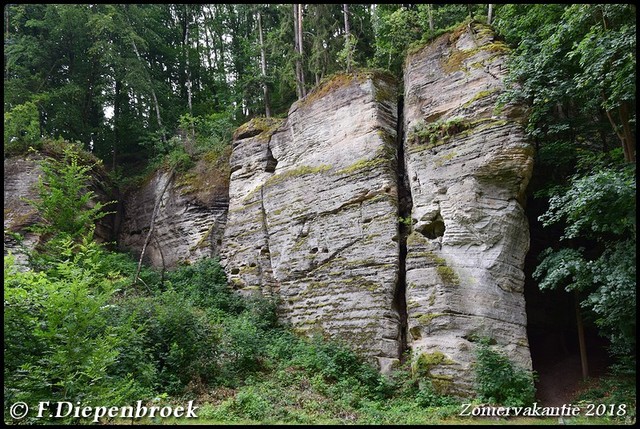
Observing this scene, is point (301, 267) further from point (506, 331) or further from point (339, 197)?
point (506, 331)

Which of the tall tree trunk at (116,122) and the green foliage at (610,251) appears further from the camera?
the tall tree trunk at (116,122)

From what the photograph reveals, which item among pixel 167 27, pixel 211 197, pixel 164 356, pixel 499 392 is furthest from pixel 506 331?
pixel 167 27

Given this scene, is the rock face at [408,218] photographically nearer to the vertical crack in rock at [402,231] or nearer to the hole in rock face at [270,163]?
the vertical crack in rock at [402,231]

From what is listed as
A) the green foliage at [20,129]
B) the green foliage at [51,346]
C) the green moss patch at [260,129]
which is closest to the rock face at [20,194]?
the green foliage at [20,129]

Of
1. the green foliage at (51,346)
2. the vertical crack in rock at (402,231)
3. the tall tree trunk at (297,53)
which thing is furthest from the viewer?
the tall tree trunk at (297,53)

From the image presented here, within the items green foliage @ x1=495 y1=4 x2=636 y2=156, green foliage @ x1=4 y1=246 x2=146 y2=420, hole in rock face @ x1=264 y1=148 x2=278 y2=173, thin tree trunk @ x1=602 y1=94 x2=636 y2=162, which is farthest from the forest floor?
hole in rock face @ x1=264 y1=148 x2=278 y2=173

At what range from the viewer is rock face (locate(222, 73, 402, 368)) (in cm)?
1195

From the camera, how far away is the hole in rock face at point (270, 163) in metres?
16.6

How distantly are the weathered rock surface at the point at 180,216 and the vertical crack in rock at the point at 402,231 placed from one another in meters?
8.17

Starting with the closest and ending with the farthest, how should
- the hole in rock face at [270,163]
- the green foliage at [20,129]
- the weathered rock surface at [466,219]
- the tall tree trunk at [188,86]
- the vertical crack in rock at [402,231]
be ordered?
the weathered rock surface at [466,219]
the vertical crack in rock at [402,231]
the hole in rock face at [270,163]
the green foliage at [20,129]
the tall tree trunk at [188,86]

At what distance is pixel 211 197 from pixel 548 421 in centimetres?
1468

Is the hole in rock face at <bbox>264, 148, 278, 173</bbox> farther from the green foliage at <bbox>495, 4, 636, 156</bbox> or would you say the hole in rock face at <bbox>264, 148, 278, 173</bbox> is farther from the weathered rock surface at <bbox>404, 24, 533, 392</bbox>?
the green foliage at <bbox>495, 4, 636, 156</bbox>

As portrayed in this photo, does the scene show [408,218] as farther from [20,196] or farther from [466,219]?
[20,196]

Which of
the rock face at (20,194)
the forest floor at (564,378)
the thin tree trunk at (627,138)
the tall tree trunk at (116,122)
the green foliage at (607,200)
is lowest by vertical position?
the forest floor at (564,378)
